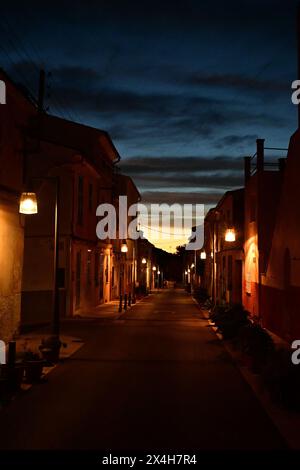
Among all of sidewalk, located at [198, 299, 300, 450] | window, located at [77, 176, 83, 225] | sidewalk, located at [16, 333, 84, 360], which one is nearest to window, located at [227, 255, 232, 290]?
window, located at [77, 176, 83, 225]

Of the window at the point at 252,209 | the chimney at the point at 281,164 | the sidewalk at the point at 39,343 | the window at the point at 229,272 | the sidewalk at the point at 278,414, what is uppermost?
the chimney at the point at 281,164

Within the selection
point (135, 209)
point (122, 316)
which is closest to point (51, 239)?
point (122, 316)

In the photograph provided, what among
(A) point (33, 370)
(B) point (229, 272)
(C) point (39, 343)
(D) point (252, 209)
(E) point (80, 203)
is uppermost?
(E) point (80, 203)

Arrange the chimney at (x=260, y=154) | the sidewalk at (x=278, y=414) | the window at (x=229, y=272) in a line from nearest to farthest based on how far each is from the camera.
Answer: the sidewalk at (x=278, y=414), the chimney at (x=260, y=154), the window at (x=229, y=272)

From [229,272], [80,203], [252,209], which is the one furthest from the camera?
[229,272]

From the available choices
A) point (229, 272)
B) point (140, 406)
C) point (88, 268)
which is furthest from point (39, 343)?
point (229, 272)

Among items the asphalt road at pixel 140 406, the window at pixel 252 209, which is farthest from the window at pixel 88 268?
the asphalt road at pixel 140 406

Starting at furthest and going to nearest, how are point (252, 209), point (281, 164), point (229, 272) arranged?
point (229, 272) → point (252, 209) → point (281, 164)

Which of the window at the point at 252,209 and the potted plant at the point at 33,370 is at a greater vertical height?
the window at the point at 252,209

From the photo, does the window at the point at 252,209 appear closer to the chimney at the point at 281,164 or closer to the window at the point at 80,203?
the chimney at the point at 281,164

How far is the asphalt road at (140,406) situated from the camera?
24.2 ft

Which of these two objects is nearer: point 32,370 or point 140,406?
point 140,406

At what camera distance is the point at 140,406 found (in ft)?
30.2

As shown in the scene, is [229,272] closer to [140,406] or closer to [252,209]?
[252,209]
